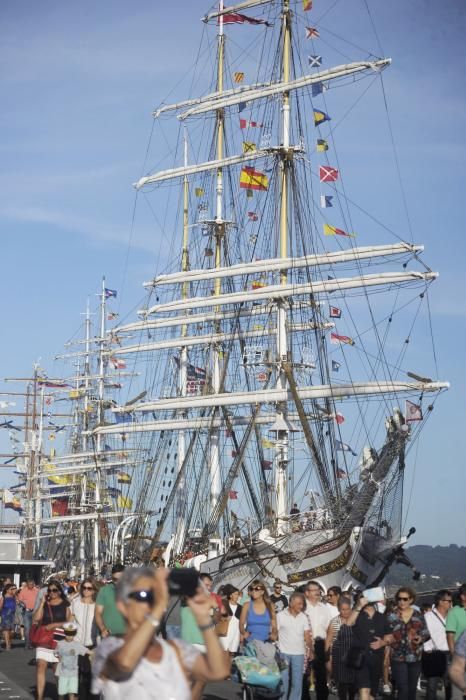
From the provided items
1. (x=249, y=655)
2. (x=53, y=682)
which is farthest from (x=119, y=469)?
(x=249, y=655)

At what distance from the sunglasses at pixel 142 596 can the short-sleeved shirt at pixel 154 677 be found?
319mm

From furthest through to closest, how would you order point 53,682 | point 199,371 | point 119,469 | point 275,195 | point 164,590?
point 119,469, point 199,371, point 275,195, point 53,682, point 164,590

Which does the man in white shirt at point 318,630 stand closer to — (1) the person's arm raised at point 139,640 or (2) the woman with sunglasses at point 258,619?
(2) the woman with sunglasses at point 258,619

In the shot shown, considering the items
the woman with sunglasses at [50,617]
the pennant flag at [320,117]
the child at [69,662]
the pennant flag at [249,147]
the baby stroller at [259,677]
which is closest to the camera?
the baby stroller at [259,677]

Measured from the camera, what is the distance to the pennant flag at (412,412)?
38.9 meters

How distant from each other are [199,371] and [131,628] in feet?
194

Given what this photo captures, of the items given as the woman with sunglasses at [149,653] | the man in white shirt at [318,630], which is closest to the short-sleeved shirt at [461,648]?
the woman with sunglasses at [149,653]

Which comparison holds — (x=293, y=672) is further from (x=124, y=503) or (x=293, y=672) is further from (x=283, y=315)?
(x=124, y=503)

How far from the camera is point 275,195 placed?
48.8 meters

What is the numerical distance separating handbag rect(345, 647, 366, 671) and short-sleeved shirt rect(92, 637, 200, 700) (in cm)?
779

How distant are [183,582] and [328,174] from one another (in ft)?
127

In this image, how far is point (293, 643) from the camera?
1398cm

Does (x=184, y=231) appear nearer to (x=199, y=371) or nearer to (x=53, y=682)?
(x=199, y=371)

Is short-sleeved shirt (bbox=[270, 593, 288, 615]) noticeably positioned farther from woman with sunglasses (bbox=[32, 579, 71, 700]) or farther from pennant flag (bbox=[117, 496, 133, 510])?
pennant flag (bbox=[117, 496, 133, 510])
